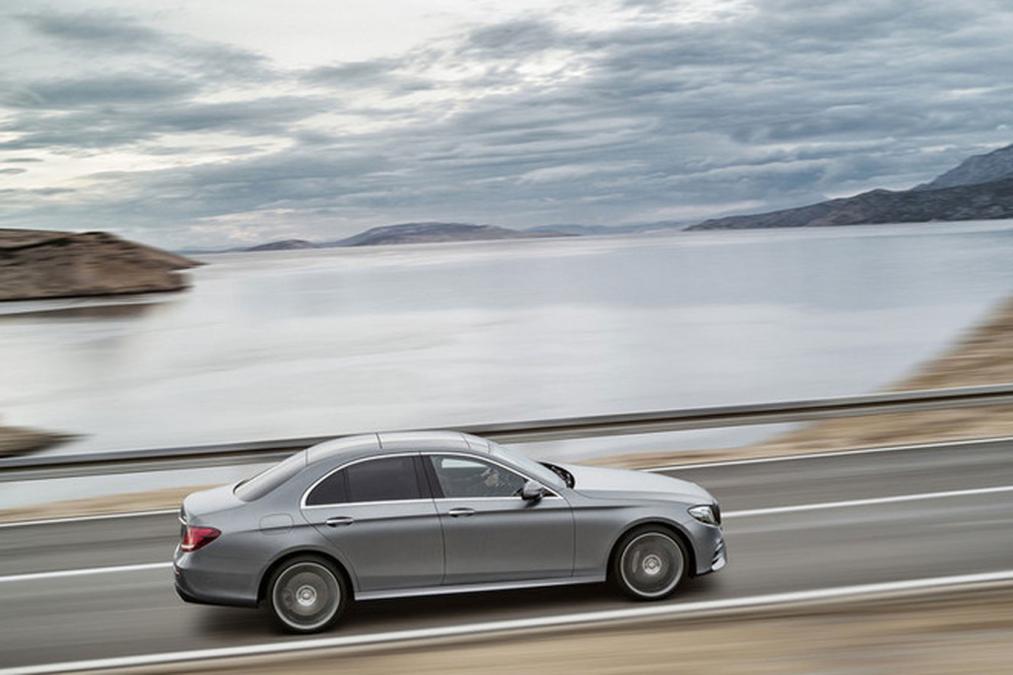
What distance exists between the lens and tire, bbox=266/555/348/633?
28.0ft

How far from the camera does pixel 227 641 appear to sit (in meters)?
8.56

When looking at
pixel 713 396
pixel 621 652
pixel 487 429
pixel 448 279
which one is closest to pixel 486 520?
pixel 621 652

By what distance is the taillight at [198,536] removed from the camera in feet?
27.7

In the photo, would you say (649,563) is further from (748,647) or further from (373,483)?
(373,483)

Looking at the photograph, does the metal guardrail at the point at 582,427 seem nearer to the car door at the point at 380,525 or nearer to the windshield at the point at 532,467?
the windshield at the point at 532,467

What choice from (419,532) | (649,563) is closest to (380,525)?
(419,532)

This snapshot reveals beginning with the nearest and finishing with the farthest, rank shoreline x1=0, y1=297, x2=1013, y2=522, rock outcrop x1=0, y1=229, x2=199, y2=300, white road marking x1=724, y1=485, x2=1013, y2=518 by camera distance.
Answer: white road marking x1=724, y1=485, x2=1013, y2=518, shoreline x1=0, y1=297, x2=1013, y2=522, rock outcrop x1=0, y1=229, x2=199, y2=300

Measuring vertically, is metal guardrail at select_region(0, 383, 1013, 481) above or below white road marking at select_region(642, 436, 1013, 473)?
above

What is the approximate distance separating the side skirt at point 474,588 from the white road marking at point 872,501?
3.64 m

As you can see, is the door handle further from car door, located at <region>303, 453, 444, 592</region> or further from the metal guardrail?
the metal guardrail

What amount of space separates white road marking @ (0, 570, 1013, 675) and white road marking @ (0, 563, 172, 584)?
2.64m

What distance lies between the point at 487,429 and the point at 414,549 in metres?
6.58

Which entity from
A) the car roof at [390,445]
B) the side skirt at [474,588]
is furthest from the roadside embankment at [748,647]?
the car roof at [390,445]

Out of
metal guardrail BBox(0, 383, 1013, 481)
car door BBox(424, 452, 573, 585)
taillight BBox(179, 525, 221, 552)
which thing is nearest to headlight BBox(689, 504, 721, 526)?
car door BBox(424, 452, 573, 585)
